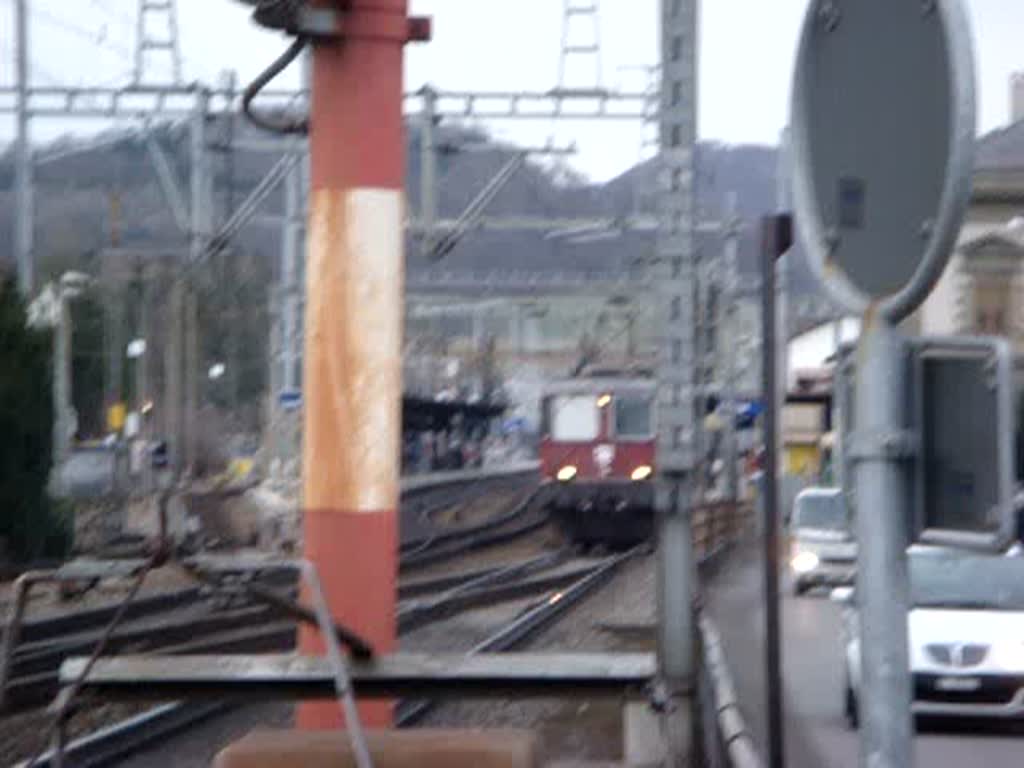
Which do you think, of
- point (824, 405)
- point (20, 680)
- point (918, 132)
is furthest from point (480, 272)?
point (918, 132)

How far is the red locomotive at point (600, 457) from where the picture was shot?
42094 mm

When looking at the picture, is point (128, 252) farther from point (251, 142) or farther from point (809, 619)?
point (809, 619)

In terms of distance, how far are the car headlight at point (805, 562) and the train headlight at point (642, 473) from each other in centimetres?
1123

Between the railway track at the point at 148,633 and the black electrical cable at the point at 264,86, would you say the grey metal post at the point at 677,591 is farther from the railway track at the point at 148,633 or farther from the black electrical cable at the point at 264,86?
the railway track at the point at 148,633

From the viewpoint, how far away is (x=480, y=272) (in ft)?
186

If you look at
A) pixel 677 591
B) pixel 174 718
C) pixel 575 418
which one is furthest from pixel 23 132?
pixel 677 591

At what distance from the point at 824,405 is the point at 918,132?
118 feet

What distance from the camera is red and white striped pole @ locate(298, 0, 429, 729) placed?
9758mm

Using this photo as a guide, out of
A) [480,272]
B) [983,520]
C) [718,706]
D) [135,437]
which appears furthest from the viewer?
[480,272]

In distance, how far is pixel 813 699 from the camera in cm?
1991

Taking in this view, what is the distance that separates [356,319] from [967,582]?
10.1 metres

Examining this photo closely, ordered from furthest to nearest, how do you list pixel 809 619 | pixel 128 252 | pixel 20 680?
pixel 128 252
pixel 809 619
pixel 20 680

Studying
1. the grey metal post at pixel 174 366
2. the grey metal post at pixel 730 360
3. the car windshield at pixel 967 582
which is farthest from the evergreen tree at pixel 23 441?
the car windshield at pixel 967 582

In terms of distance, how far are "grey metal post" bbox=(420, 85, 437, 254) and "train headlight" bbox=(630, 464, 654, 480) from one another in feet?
41.5
